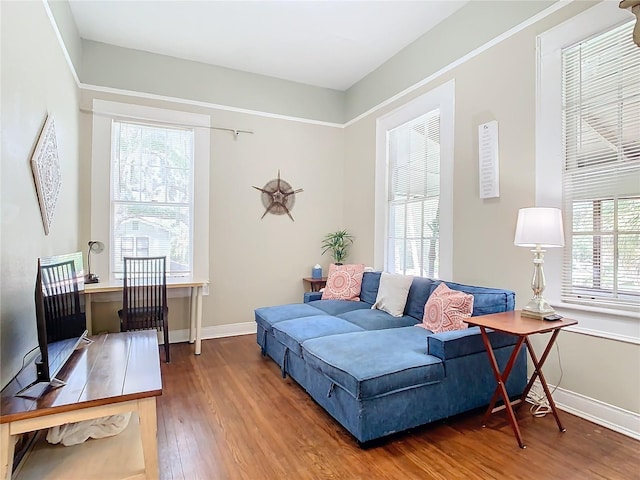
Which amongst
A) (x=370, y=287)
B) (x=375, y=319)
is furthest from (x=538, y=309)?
(x=370, y=287)

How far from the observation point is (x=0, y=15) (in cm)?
169

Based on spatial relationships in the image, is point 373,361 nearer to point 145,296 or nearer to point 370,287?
point 370,287

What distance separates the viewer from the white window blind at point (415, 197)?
382 cm

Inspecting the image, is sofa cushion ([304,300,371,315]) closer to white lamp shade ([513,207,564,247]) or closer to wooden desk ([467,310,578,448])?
wooden desk ([467,310,578,448])

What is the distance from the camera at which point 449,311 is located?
2.77m

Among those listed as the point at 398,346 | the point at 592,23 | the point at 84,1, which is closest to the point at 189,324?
the point at 398,346

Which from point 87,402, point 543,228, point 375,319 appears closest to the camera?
point 87,402

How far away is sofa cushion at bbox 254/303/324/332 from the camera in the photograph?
11.4ft

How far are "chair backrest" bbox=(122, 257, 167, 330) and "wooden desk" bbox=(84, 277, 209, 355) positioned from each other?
121mm

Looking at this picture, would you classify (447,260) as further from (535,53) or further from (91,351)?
(91,351)

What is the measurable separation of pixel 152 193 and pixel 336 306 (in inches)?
98.4

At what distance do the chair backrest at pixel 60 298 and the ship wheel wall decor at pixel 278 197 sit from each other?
2773mm

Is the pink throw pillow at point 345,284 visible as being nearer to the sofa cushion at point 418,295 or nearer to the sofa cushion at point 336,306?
the sofa cushion at point 336,306

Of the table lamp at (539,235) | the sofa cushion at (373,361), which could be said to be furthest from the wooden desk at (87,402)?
the table lamp at (539,235)
